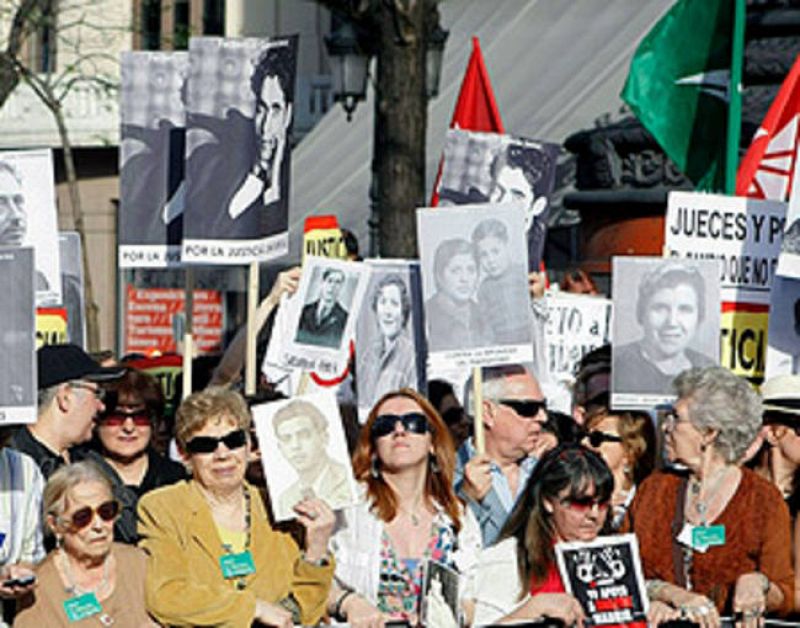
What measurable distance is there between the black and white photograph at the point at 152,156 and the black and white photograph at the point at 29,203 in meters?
1.11

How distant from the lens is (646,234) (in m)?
14.9

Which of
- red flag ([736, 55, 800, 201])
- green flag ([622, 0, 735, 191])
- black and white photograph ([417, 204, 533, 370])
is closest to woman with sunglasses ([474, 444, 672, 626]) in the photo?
black and white photograph ([417, 204, 533, 370])

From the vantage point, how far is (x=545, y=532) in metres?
7.31

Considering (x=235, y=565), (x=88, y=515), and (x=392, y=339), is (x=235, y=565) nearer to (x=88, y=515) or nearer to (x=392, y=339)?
(x=88, y=515)

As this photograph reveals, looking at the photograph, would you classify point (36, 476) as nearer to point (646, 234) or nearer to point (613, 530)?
point (613, 530)

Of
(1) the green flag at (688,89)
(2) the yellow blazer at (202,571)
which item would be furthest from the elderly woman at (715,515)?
(1) the green flag at (688,89)

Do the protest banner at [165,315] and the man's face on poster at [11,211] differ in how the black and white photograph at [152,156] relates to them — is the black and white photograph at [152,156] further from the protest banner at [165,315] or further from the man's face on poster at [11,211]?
the protest banner at [165,315]

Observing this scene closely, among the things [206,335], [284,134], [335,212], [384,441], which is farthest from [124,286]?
[384,441]

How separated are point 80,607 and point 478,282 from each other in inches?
90.7

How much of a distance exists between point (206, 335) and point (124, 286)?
2389mm

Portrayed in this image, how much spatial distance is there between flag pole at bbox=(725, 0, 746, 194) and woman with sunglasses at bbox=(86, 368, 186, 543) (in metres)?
3.22

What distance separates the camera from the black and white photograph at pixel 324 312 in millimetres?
9016

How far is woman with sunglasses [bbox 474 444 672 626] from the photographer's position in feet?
23.8

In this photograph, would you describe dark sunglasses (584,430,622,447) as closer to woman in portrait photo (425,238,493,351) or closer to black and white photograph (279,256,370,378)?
woman in portrait photo (425,238,493,351)
